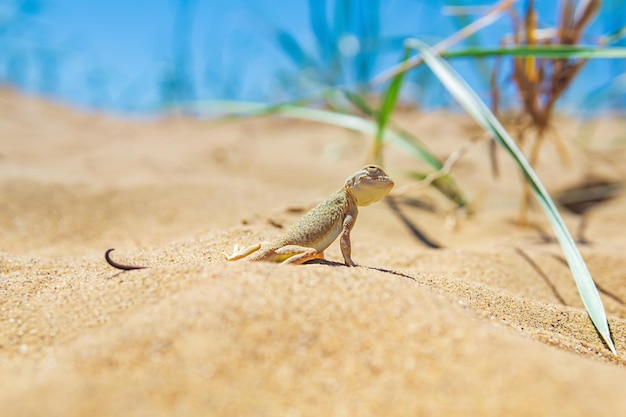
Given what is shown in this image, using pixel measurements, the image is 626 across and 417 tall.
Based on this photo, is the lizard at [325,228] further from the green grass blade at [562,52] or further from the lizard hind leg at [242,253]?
the green grass blade at [562,52]

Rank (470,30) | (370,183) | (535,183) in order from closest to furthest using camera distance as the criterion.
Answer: (535,183) < (370,183) < (470,30)

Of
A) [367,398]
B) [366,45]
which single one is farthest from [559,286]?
[366,45]

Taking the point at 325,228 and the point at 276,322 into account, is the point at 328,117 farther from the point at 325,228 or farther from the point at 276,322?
the point at 276,322

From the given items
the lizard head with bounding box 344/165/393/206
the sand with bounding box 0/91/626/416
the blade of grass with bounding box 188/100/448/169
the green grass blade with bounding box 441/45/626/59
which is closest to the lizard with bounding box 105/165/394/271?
the lizard head with bounding box 344/165/393/206

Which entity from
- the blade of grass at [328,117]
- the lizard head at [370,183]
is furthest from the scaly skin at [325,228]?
the blade of grass at [328,117]

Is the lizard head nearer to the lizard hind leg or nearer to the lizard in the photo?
the lizard

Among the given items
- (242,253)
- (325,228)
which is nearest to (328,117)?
(325,228)
